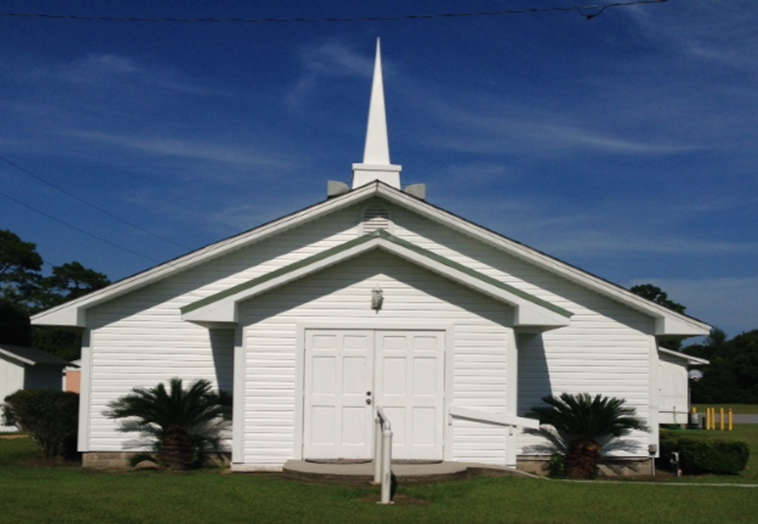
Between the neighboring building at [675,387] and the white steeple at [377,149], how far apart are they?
21571 millimetres

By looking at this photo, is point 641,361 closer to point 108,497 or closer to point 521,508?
point 521,508

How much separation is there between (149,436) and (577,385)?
8368 mm

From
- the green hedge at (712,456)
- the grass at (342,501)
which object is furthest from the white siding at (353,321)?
the grass at (342,501)

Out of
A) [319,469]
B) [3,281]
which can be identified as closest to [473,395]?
[319,469]

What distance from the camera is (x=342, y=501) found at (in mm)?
12930

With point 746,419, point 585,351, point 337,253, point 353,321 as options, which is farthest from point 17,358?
point 746,419

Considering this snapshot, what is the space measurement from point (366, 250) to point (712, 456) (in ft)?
27.6

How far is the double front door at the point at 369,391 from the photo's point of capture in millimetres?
16547

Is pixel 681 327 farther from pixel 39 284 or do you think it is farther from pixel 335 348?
pixel 39 284

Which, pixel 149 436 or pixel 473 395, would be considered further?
pixel 149 436

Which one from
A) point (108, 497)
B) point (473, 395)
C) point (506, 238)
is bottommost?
point (108, 497)

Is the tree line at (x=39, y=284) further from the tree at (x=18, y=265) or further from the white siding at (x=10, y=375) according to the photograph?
the white siding at (x=10, y=375)

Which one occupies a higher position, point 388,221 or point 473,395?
point 388,221

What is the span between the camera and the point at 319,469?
602 inches
